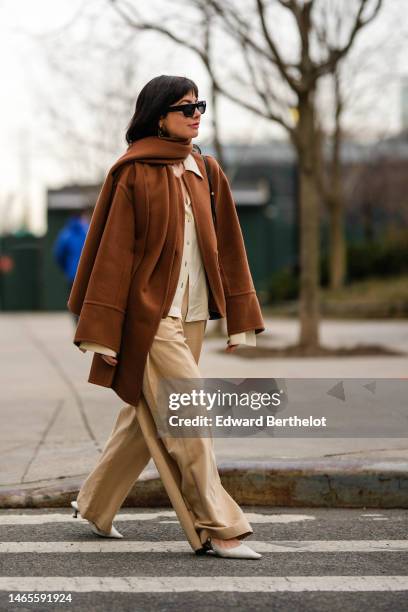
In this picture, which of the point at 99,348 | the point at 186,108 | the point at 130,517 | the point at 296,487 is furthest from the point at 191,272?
the point at 296,487

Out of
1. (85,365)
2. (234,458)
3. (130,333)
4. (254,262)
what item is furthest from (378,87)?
(130,333)

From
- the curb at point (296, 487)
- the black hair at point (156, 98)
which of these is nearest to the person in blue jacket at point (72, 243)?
the curb at point (296, 487)

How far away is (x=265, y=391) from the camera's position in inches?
195

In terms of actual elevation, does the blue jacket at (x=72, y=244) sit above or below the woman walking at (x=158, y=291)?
below

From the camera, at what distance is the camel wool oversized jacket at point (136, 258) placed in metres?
4.73

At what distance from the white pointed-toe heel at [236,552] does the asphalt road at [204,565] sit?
0.02 m

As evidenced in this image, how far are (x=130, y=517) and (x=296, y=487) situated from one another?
2.86ft

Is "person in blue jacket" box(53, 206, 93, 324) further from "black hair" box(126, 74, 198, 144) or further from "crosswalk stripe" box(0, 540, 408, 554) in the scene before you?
"black hair" box(126, 74, 198, 144)

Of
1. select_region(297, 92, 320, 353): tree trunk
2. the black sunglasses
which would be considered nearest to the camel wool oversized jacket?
the black sunglasses

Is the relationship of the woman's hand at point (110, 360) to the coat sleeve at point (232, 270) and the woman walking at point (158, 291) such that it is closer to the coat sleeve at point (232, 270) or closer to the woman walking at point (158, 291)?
the woman walking at point (158, 291)

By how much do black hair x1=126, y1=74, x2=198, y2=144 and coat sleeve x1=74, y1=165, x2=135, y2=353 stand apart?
41 centimetres

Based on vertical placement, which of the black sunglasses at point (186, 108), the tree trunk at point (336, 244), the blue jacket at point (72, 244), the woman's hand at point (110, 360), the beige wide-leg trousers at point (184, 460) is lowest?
the tree trunk at point (336, 244)

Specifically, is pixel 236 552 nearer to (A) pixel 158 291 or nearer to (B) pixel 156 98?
(A) pixel 158 291

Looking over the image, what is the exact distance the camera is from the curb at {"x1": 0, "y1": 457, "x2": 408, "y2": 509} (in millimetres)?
6059
